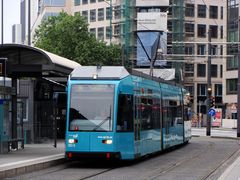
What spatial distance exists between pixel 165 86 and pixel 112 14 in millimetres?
75970

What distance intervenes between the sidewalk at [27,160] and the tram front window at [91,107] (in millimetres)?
1605

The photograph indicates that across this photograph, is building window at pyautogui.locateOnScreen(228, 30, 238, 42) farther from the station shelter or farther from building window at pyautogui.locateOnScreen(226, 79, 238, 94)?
the station shelter

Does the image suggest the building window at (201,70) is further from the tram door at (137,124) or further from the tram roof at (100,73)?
the tram roof at (100,73)

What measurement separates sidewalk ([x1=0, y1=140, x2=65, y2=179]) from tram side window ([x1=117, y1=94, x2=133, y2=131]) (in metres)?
2.70

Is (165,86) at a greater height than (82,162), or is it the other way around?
(165,86)

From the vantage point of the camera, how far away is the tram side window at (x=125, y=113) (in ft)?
67.2

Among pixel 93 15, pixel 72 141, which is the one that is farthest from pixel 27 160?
pixel 93 15

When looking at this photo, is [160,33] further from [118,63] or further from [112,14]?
[112,14]

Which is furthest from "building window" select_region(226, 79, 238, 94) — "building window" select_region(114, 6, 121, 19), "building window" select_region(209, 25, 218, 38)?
"building window" select_region(114, 6, 121, 19)

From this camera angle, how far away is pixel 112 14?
103188mm

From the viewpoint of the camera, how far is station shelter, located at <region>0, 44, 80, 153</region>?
23484 mm

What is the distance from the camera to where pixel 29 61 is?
24.5 metres

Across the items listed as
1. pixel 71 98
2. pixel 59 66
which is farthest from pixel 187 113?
pixel 71 98

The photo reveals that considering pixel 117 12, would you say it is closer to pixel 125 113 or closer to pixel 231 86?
pixel 231 86
